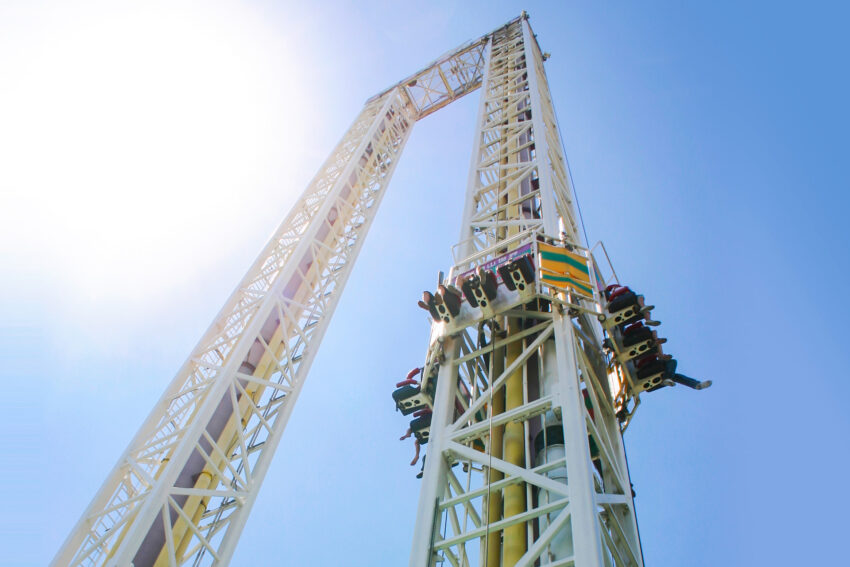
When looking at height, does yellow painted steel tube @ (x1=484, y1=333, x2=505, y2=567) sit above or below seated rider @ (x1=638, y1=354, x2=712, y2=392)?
below

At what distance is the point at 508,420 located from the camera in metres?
8.42

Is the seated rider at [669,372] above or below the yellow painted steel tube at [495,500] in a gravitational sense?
above

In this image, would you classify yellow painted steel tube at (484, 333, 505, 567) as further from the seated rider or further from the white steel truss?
the seated rider

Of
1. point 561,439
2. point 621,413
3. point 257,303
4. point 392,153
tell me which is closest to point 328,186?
point 392,153

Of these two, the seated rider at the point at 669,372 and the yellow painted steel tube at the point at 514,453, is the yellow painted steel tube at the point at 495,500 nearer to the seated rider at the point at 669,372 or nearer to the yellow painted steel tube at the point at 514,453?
the yellow painted steel tube at the point at 514,453

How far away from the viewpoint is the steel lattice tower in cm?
766

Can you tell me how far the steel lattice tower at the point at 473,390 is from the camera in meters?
7.66

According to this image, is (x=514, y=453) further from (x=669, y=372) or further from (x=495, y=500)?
(x=669, y=372)

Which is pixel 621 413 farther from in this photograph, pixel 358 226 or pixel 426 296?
pixel 358 226

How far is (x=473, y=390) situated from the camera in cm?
993

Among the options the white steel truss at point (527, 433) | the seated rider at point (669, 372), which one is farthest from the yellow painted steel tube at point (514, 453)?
the seated rider at point (669, 372)

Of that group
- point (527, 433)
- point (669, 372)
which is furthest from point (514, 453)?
point (669, 372)

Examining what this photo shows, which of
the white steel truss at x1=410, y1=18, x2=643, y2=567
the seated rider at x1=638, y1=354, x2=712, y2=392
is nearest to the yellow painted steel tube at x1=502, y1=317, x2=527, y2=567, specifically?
the white steel truss at x1=410, y1=18, x2=643, y2=567

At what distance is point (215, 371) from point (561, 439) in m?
9.99
